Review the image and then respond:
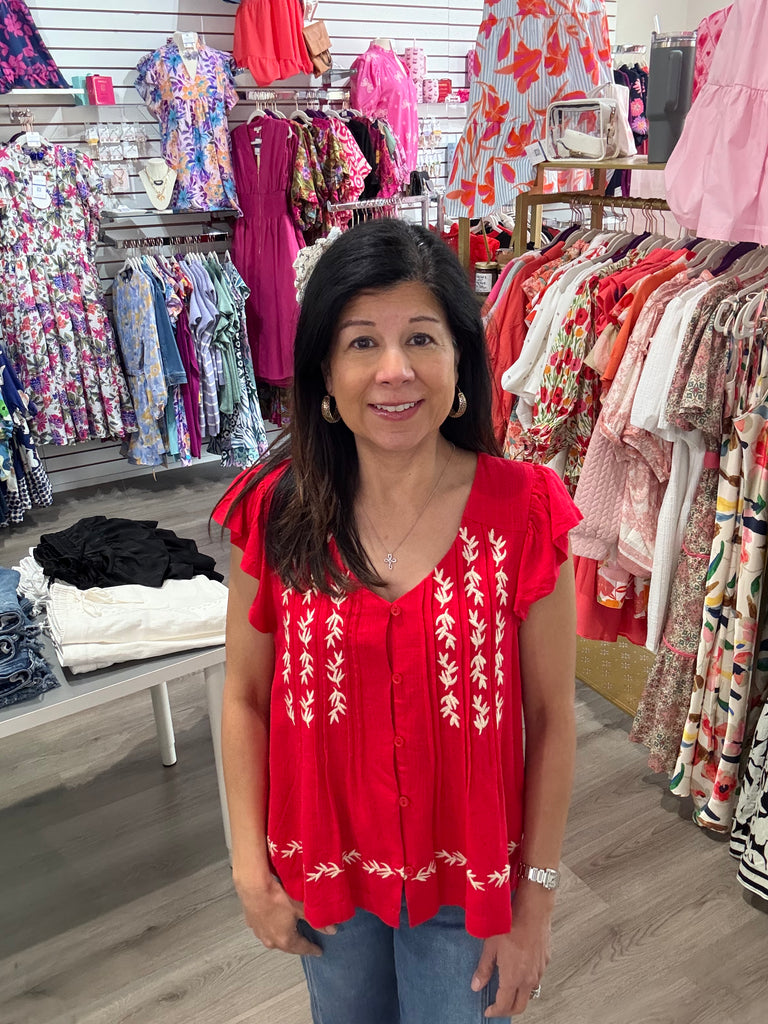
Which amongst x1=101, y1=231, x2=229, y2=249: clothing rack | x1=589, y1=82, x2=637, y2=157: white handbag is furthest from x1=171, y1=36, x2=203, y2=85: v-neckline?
x1=589, y1=82, x2=637, y2=157: white handbag

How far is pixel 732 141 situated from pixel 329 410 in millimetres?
1353

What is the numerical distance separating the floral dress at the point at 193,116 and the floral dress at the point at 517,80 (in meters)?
2.43

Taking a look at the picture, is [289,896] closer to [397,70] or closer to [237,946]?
[237,946]

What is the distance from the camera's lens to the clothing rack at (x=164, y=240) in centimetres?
482

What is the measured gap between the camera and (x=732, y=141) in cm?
197

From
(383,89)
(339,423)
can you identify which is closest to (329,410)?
(339,423)

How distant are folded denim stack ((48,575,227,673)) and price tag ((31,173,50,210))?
2.94 meters

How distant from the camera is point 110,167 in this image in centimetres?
488

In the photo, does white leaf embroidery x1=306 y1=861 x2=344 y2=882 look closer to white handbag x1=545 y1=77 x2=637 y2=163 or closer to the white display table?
the white display table

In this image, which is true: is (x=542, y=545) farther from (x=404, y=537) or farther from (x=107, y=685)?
(x=107, y=685)

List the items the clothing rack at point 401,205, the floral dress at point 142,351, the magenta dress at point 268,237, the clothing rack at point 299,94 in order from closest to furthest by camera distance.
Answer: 1. the floral dress at point 142,351
2. the magenta dress at point 268,237
3. the clothing rack at point 401,205
4. the clothing rack at point 299,94

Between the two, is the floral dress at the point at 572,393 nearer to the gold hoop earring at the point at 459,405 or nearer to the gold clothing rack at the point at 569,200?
the gold clothing rack at the point at 569,200

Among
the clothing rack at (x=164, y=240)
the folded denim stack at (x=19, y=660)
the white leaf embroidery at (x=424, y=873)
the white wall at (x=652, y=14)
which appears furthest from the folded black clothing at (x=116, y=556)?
the white wall at (x=652, y=14)

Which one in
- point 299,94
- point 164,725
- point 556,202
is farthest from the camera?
point 299,94
